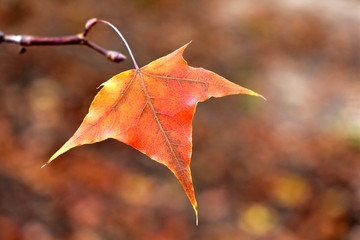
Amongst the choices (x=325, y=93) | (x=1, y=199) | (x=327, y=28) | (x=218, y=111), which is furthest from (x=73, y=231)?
(x=327, y=28)

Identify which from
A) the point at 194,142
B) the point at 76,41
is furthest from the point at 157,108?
the point at 194,142

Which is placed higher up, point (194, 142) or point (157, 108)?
point (157, 108)

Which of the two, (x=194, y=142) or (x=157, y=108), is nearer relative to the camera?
(x=157, y=108)

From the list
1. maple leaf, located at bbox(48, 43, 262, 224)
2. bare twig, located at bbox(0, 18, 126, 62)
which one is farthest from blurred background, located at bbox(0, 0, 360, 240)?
maple leaf, located at bbox(48, 43, 262, 224)

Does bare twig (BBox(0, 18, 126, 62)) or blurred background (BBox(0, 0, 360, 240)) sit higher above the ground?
bare twig (BBox(0, 18, 126, 62))

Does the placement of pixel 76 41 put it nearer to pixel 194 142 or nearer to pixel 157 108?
pixel 157 108

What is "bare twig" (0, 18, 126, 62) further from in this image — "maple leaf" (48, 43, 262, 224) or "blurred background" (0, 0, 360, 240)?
"blurred background" (0, 0, 360, 240)

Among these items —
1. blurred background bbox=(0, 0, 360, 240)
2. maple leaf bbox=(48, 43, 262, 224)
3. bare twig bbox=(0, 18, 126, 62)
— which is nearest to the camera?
maple leaf bbox=(48, 43, 262, 224)
